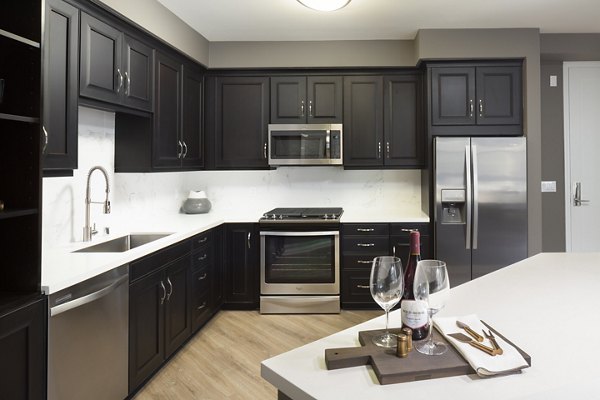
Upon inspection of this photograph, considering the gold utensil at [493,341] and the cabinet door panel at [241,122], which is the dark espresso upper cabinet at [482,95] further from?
the gold utensil at [493,341]

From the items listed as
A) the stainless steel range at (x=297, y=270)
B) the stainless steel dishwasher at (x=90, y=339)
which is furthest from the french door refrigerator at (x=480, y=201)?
the stainless steel dishwasher at (x=90, y=339)

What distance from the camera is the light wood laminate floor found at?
7.92ft

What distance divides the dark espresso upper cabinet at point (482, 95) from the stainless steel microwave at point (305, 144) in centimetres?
105

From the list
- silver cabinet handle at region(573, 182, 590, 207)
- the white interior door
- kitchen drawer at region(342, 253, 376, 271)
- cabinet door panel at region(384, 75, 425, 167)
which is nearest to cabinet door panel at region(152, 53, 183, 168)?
kitchen drawer at region(342, 253, 376, 271)

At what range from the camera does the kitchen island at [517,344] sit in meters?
0.79

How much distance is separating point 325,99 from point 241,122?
35.0 inches

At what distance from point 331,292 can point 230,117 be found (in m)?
2.02

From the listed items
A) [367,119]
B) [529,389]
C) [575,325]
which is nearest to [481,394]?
[529,389]

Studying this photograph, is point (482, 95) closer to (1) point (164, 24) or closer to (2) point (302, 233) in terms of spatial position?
(2) point (302, 233)

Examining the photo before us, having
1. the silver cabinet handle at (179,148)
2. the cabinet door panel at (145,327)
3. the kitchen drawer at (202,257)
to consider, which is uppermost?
the silver cabinet handle at (179,148)

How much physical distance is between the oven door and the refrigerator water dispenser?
1.03 m

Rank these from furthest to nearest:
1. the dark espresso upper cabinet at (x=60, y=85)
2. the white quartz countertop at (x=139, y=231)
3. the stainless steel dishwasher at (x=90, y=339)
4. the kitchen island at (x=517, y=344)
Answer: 1. the dark espresso upper cabinet at (x=60, y=85)
2. the white quartz countertop at (x=139, y=231)
3. the stainless steel dishwasher at (x=90, y=339)
4. the kitchen island at (x=517, y=344)

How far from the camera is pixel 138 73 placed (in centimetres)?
283

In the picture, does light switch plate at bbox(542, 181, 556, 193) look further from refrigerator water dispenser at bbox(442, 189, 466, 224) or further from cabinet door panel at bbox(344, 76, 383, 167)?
cabinet door panel at bbox(344, 76, 383, 167)
